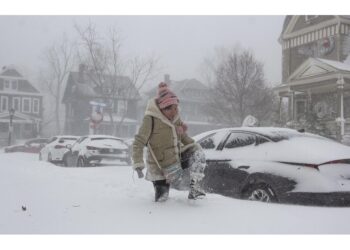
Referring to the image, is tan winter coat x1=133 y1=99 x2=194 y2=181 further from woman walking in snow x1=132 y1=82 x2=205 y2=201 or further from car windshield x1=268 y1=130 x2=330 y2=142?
car windshield x1=268 y1=130 x2=330 y2=142

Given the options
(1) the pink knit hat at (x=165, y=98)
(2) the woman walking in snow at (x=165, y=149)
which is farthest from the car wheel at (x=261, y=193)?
(1) the pink knit hat at (x=165, y=98)

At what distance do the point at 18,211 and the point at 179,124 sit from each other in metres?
1.87

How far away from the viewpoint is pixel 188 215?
13.6 feet

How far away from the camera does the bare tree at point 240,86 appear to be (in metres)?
15.6

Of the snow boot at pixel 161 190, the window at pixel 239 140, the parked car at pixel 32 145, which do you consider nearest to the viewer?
the snow boot at pixel 161 190

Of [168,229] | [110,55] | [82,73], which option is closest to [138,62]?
[110,55]

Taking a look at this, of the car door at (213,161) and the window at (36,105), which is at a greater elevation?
the window at (36,105)

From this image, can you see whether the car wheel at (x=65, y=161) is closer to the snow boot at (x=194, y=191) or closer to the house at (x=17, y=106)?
the house at (x=17, y=106)

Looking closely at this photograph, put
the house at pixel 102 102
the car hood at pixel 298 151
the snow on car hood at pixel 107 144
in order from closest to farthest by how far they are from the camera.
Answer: the car hood at pixel 298 151 < the snow on car hood at pixel 107 144 < the house at pixel 102 102

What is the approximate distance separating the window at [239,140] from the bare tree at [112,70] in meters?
10.5

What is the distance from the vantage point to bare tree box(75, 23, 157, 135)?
1803 cm

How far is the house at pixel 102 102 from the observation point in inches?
834

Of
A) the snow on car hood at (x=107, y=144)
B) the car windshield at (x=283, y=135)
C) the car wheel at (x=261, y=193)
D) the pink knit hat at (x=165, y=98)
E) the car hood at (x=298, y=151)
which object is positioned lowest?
the car wheel at (x=261, y=193)

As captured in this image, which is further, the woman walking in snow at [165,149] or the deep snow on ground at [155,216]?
the woman walking in snow at [165,149]
